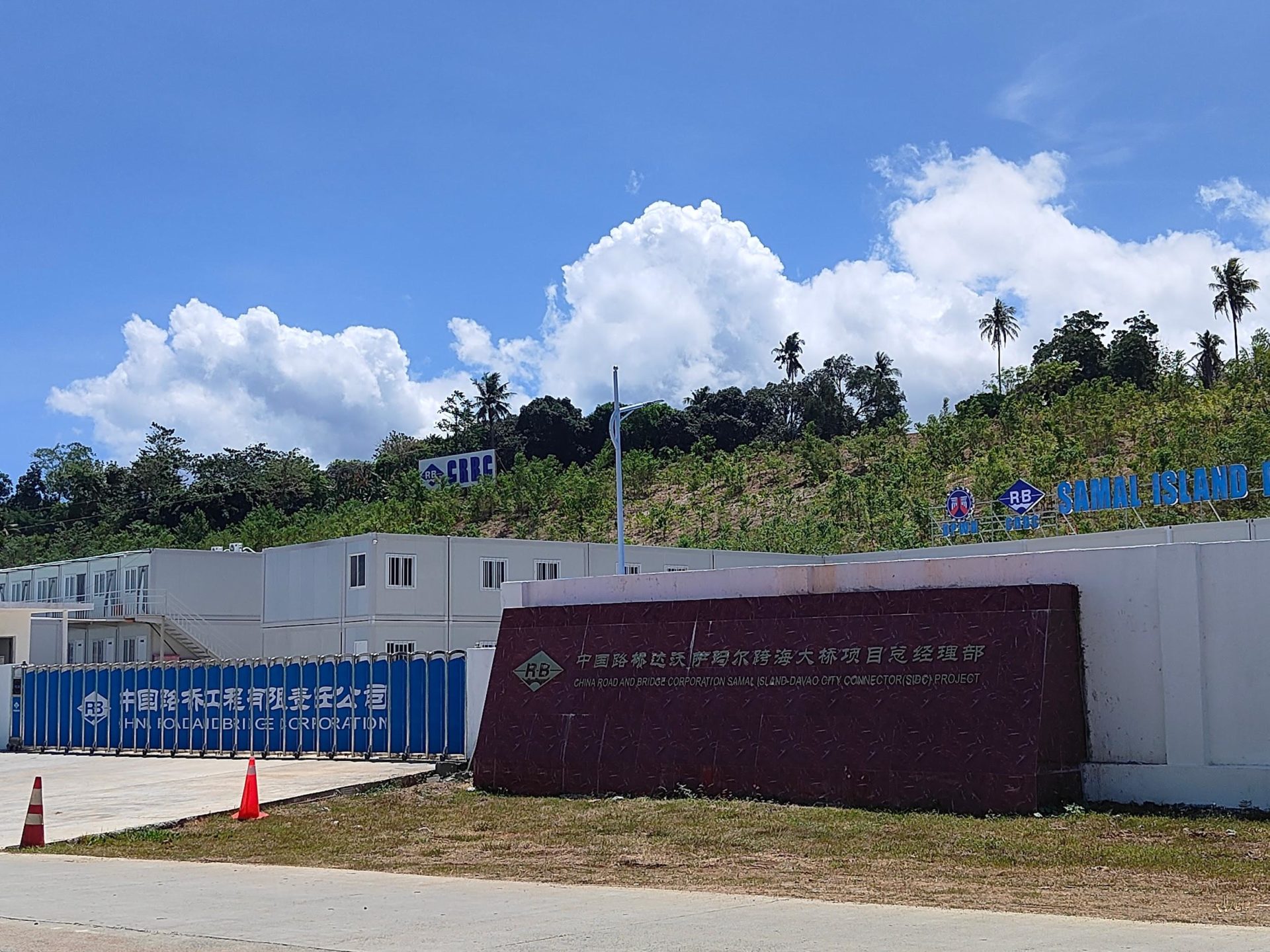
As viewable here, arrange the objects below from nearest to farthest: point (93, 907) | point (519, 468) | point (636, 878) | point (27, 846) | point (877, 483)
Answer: point (93, 907) < point (636, 878) < point (27, 846) < point (877, 483) < point (519, 468)

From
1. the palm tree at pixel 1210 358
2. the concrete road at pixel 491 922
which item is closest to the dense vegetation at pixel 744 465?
the palm tree at pixel 1210 358

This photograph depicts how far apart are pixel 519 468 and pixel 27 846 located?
7711 cm

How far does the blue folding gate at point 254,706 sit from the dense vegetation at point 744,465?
119 feet

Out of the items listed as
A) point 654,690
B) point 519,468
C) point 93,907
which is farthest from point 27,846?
point 519,468

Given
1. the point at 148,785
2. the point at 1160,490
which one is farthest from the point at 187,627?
the point at 1160,490

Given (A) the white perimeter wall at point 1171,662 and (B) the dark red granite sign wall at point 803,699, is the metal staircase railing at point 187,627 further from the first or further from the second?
(A) the white perimeter wall at point 1171,662

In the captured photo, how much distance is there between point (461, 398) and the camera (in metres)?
125

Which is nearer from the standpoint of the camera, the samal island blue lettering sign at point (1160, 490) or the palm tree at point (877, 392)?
the samal island blue lettering sign at point (1160, 490)

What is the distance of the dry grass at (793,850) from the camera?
11.5 metres

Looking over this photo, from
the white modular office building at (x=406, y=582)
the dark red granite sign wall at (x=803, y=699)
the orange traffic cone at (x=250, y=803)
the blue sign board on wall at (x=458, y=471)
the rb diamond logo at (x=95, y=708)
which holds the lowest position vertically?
the orange traffic cone at (x=250, y=803)

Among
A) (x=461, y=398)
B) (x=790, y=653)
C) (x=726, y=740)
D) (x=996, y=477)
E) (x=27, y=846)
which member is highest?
(x=461, y=398)

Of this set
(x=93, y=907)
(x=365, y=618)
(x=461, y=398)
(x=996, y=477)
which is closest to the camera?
(x=93, y=907)

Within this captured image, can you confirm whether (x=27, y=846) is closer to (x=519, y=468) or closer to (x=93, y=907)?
(x=93, y=907)

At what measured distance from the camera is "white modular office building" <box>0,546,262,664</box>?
56688mm
